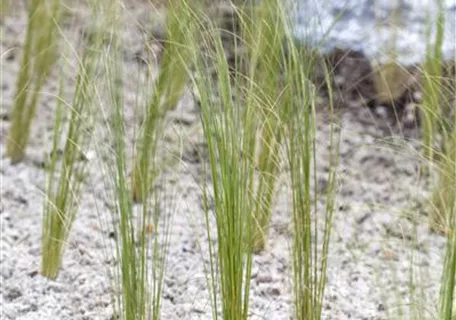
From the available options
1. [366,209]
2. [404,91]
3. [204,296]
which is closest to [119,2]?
[204,296]

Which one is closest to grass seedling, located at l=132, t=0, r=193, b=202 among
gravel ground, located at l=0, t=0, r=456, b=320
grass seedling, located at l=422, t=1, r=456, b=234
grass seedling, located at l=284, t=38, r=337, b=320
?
gravel ground, located at l=0, t=0, r=456, b=320

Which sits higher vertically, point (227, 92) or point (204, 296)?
point (227, 92)

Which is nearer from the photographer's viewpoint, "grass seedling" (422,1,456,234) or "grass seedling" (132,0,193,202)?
"grass seedling" (132,0,193,202)

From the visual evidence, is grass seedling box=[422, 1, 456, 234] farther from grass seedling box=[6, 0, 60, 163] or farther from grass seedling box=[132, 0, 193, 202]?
grass seedling box=[6, 0, 60, 163]

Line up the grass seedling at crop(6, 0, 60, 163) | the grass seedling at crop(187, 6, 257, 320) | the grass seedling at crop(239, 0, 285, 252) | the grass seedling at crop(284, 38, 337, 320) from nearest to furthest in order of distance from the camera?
the grass seedling at crop(187, 6, 257, 320) < the grass seedling at crop(284, 38, 337, 320) < the grass seedling at crop(239, 0, 285, 252) < the grass seedling at crop(6, 0, 60, 163)

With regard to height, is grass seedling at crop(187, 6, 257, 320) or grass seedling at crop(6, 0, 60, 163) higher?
grass seedling at crop(6, 0, 60, 163)

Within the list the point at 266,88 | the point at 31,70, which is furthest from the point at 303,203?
the point at 31,70

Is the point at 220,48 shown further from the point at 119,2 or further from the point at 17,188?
the point at 17,188
